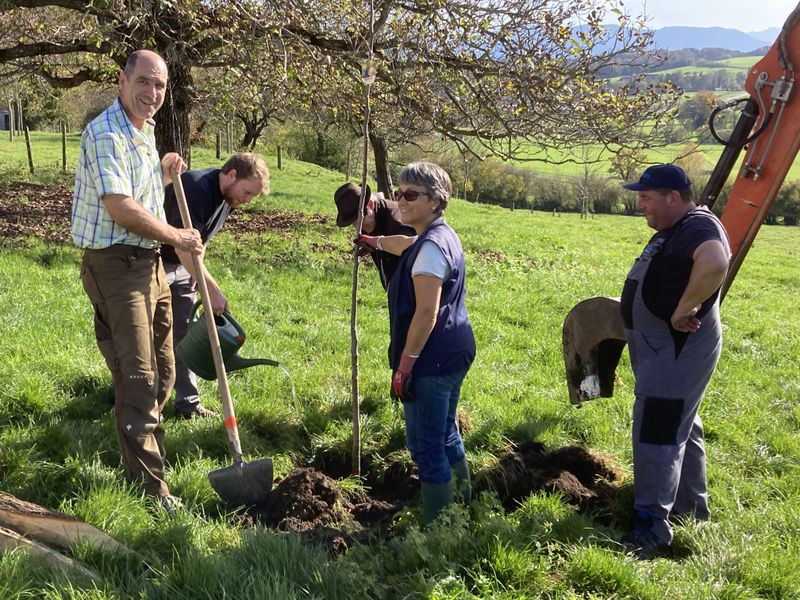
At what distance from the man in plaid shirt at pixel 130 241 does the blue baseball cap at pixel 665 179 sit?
97.0 inches

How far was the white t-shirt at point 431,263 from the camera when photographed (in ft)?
9.78

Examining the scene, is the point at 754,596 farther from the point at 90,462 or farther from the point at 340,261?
the point at 340,261

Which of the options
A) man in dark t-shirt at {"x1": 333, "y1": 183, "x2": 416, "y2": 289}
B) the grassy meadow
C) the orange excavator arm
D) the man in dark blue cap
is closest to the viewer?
the grassy meadow

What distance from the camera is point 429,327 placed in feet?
9.96

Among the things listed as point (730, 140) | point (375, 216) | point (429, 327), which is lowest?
point (429, 327)

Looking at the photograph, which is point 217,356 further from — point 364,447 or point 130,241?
point 364,447

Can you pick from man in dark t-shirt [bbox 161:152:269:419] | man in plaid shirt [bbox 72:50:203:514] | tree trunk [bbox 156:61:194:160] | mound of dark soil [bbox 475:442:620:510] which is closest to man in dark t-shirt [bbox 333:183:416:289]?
man in dark t-shirt [bbox 161:152:269:419]

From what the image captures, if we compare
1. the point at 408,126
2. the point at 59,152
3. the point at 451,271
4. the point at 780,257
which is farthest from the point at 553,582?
the point at 59,152

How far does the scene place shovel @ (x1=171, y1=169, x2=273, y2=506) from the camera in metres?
3.47

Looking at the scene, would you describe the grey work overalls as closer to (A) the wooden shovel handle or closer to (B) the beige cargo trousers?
(A) the wooden shovel handle

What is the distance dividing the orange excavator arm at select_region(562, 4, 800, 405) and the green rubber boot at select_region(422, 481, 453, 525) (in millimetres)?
1532

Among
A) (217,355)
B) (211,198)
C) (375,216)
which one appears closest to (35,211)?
(211,198)

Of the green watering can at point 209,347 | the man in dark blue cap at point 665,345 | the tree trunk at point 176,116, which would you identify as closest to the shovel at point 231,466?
the green watering can at point 209,347

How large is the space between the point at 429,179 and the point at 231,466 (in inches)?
75.9
